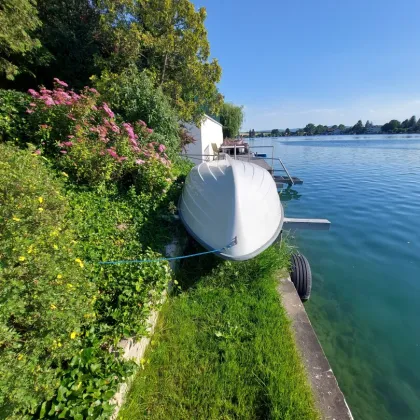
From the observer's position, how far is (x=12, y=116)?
162 inches

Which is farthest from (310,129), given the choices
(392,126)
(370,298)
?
(370,298)

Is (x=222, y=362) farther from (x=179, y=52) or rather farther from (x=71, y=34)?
(x=71, y=34)

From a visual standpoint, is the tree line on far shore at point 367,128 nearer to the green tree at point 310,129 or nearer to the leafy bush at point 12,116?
the green tree at point 310,129

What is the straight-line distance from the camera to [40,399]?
1.38 metres

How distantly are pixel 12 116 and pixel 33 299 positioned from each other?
438 cm

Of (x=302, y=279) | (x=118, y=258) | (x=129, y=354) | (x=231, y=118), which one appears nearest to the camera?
(x=129, y=354)

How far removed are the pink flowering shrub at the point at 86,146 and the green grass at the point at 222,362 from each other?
7.77 feet

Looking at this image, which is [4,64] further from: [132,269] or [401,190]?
[401,190]

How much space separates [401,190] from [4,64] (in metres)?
15.1

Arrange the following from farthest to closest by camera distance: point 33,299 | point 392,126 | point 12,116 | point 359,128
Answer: point 359,128 < point 392,126 < point 12,116 < point 33,299

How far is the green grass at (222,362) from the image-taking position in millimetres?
1910

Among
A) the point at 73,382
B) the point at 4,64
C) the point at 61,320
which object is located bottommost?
the point at 73,382

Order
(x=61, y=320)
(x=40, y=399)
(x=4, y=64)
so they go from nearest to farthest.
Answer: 1. (x=40, y=399)
2. (x=61, y=320)
3. (x=4, y=64)

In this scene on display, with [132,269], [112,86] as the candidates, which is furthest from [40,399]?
[112,86]
